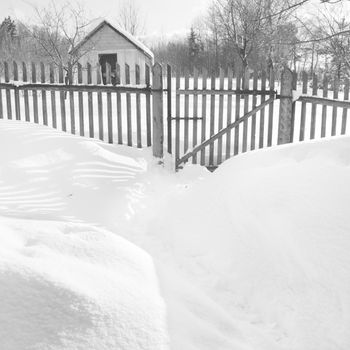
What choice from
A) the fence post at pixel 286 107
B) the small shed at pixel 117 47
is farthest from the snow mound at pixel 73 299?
the small shed at pixel 117 47

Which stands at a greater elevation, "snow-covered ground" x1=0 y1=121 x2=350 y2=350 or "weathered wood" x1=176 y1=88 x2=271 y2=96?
"weathered wood" x1=176 y1=88 x2=271 y2=96

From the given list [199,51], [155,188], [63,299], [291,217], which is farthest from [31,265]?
[199,51]

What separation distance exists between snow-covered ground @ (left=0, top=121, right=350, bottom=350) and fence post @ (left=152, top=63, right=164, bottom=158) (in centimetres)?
180

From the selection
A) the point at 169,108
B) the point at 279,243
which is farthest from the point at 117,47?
the point at 279,243

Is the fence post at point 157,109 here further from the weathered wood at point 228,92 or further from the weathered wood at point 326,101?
the weathered wood at point 326,101

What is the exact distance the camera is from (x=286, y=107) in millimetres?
7254

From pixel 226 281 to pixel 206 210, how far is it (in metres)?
1.33

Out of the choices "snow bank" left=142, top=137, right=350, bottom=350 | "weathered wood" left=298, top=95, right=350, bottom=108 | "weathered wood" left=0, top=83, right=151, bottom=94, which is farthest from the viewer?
"weathered wood" left=0, top=83, right=151, bottom=94

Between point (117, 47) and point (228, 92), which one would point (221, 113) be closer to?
point (228, 92)

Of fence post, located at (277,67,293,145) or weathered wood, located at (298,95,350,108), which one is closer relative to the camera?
weathered wood, located at (298,95,350,108)

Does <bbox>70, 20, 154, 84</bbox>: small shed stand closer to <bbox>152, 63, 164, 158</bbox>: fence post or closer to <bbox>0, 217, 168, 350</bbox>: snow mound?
<bbox>152, 63, 164, 158</bbox>: fence post

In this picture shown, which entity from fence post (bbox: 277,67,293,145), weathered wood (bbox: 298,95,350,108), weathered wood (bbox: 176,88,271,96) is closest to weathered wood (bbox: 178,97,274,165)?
weathered wood (bbox: 176,88,271,96)

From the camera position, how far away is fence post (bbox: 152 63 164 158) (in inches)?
284

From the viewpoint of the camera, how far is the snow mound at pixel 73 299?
211 centimetres
